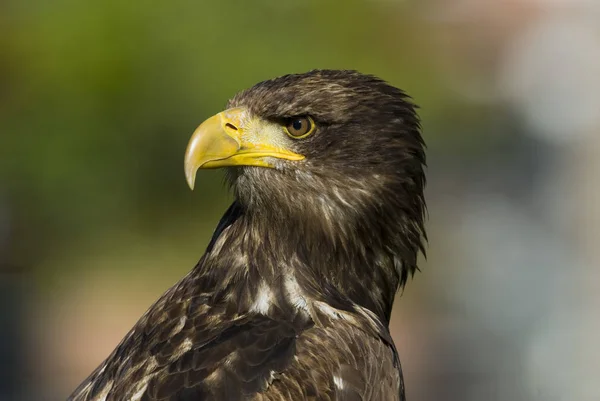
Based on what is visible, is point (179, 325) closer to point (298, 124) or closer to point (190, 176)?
point (190, 176)

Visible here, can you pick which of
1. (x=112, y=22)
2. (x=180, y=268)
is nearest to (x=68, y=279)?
(x=180, y=268)

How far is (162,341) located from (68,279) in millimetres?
23004

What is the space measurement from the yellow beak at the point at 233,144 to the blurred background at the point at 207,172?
9.98 m

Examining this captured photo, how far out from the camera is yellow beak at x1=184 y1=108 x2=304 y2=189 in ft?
16.1

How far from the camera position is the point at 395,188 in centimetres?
511

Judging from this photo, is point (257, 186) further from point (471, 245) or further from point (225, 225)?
point (471, 245)

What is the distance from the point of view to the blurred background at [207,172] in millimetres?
16812

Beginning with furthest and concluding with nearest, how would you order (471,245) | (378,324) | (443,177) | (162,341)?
(443,177) < (471,245) < (378,324) < (162,341)

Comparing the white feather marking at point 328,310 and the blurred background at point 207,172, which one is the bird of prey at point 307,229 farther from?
the blurred background at point 207,172

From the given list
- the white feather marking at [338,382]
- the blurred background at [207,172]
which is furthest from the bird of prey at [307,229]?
the blurred background at [207,172]

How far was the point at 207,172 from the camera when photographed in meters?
21.2

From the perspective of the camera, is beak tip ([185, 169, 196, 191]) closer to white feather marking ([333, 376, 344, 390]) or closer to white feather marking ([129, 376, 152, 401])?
white feather marking ([129, 376, 152, 401])

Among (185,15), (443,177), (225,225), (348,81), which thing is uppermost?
(348,81)

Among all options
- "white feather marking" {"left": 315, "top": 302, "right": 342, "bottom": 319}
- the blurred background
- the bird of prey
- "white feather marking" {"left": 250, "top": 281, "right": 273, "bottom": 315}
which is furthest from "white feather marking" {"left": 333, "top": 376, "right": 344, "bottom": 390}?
the blurred background
